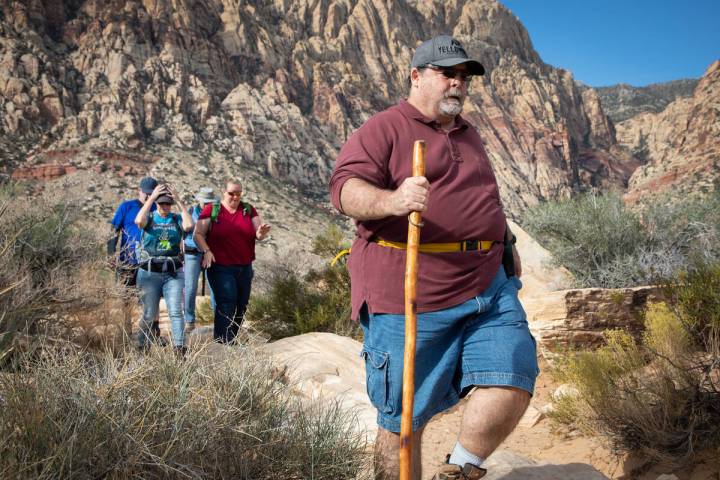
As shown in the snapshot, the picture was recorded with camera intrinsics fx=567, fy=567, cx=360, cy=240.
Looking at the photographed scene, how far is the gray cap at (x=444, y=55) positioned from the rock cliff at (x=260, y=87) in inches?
1436

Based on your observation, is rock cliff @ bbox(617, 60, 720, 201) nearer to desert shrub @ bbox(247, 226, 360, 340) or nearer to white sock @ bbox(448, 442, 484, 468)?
desert shrub @ bbox(247, 226, 360, 340)

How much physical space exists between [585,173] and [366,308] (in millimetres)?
81030

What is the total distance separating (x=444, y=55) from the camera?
2.61m

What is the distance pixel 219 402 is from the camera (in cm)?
263

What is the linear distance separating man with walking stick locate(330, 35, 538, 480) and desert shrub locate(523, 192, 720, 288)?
17.0 ft

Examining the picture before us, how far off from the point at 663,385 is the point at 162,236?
460cm

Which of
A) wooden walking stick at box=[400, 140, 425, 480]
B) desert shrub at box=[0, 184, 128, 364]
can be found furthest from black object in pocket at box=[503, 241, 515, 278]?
desert shrub at box=[0, 184, 128, 364]

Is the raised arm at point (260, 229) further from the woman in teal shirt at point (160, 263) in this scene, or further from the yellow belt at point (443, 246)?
the yellow belt at point (443, 246)

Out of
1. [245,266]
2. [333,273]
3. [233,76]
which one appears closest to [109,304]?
[245,266]

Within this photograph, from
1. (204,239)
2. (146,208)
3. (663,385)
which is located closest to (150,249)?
(146,208)

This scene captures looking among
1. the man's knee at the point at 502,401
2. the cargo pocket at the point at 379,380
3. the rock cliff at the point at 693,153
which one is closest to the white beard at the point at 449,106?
the cargo pocket at the point at 379,380

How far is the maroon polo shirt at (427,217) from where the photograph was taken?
2.42m

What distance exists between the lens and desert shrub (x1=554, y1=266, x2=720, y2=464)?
12.6 feet

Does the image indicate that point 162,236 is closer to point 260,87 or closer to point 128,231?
point 128,231
